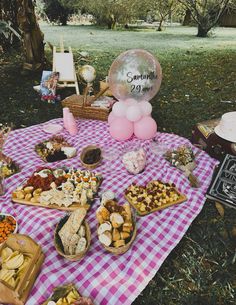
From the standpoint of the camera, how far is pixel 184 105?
5.86m

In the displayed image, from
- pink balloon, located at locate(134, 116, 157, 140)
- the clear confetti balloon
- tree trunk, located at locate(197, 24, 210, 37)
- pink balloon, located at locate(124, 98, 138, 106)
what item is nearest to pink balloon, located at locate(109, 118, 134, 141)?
pink balloon, located at locate(134, 116, 157, 140)

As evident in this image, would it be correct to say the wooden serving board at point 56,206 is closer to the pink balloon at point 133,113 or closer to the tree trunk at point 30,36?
the pink balloon at point 133,113

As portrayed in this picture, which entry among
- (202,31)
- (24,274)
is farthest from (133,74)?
(202,31)

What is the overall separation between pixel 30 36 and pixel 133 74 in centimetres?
426

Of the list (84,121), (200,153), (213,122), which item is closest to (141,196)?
(200,153)

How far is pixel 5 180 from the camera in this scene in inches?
129

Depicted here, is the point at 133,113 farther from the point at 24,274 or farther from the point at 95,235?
the point at 24,274

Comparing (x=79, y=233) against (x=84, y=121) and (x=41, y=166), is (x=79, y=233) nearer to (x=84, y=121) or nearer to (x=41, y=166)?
(x=41, y=166)

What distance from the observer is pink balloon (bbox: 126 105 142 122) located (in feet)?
12.4

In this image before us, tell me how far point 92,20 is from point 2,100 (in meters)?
13.6

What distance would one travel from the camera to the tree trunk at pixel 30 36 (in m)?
6.54

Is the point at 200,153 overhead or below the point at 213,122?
below

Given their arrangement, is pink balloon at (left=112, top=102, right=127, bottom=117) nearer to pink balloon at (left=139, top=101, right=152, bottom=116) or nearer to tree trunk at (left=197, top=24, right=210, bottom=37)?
pink balloon at (left=139, top=101, right=152, bottom=116)

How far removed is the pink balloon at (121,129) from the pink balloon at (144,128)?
83 mm
